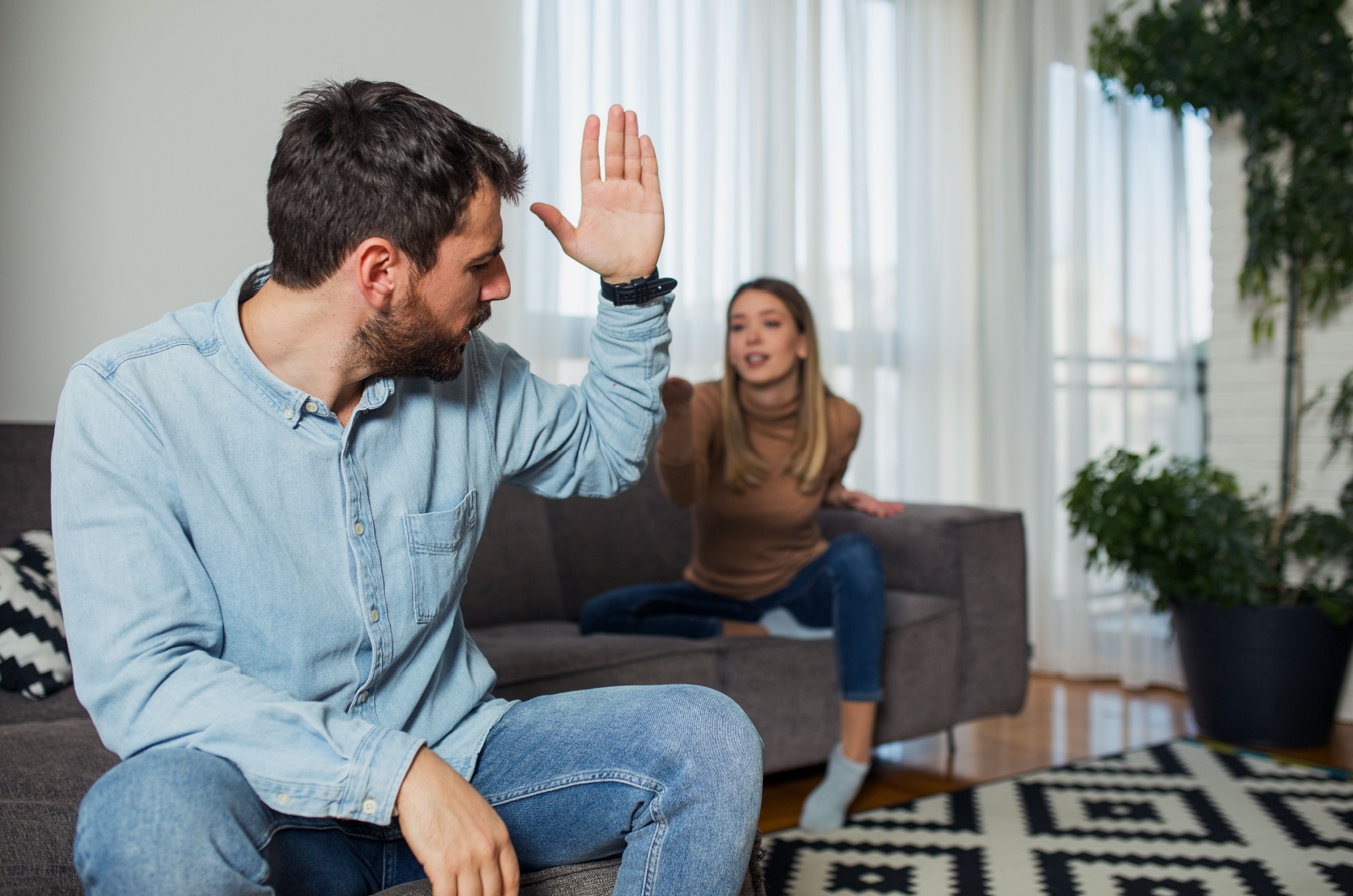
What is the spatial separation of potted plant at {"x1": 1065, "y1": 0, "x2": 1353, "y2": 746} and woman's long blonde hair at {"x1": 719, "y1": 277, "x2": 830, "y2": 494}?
0.87 m

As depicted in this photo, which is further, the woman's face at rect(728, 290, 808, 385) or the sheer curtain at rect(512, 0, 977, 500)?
the sheer curtain at rect(512, 0, 977, 500)

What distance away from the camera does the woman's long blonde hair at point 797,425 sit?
234cm

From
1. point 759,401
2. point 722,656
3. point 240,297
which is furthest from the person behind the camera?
point 759,401

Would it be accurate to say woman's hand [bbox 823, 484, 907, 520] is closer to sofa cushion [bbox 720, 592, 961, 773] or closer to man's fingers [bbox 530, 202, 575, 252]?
sofa cushion [bbox 720, 592, 961, 773]

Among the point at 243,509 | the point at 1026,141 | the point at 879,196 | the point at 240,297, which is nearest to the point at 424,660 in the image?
the point at 243,509

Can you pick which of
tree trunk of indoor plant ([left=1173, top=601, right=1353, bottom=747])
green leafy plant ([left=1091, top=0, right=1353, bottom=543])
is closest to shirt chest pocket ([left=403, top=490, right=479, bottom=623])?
tree trunk of indoor plant ([left=1173, top=601, right=1353, bottom=747])

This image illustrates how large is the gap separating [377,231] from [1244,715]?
2.48 m

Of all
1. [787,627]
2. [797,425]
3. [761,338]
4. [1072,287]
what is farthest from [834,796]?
[1072,287]

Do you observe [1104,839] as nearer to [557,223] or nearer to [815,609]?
[815,609]

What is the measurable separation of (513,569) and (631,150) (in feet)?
4.72

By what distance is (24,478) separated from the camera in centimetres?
200

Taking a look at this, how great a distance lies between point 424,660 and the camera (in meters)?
1.02

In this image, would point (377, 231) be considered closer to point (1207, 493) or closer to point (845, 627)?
point (845, 627)

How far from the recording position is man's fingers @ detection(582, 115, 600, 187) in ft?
3.75
